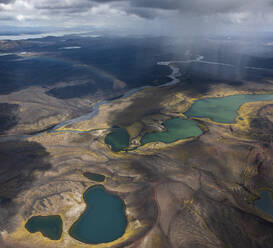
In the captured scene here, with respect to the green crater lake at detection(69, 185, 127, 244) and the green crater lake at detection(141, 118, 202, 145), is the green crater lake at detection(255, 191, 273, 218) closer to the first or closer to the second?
the green crater lake at detection(69, 185, 127, 244)

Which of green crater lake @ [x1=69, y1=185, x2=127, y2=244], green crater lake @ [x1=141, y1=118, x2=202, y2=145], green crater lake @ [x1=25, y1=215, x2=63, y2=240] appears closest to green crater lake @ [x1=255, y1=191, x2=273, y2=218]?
green crater lake @ [x1=69, y1=185, x2=127, y2=244]

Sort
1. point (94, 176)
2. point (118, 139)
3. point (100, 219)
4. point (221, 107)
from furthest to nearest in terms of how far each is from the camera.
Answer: point (221, 107)
point (118, 139)
point (94, 176)
point (100, 219)

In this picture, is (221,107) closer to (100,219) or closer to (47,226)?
(100,219)

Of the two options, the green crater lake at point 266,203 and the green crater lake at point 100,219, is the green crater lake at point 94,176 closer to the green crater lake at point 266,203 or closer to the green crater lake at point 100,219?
the green crater lake at point 100,219

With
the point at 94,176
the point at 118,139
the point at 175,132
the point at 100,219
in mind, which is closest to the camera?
the point at 100,219

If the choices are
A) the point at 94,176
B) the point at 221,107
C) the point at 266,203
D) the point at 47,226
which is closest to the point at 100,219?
the point at 47,226

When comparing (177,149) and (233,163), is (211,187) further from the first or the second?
(177,149)
